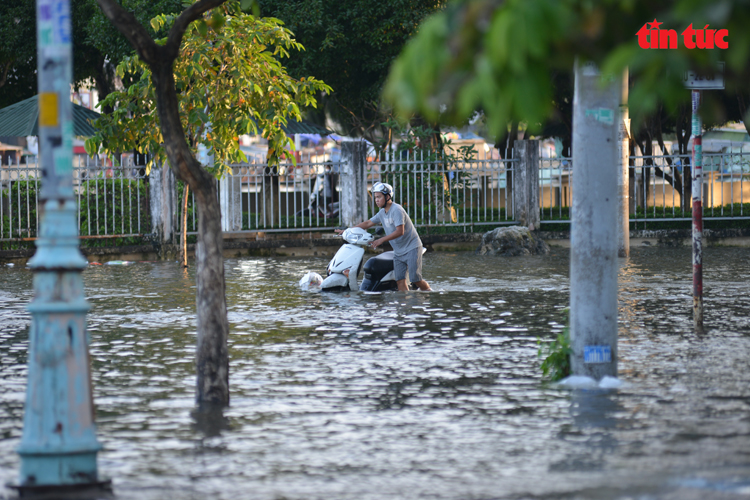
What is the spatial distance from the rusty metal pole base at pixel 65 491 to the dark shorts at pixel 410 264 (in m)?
8.94

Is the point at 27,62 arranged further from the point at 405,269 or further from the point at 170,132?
the point at 170,132

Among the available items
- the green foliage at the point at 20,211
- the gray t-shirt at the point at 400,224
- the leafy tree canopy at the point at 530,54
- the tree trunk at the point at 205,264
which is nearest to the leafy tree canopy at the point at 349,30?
the green foliage at the point at 20,211

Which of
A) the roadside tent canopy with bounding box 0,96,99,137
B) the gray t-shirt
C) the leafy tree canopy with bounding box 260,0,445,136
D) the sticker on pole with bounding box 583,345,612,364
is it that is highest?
the leafy tree canopy with bounding box 260,0,445,136

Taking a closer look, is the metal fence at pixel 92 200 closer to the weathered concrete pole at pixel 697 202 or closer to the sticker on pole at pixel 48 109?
the weathered concrete pole at pixel 697 202

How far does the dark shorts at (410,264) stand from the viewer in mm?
13703

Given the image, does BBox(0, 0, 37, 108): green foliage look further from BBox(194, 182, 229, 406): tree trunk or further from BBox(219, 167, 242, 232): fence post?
BBox(194, 182, 229, 406): tree trunk

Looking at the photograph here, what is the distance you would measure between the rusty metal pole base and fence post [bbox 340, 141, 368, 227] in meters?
17.4

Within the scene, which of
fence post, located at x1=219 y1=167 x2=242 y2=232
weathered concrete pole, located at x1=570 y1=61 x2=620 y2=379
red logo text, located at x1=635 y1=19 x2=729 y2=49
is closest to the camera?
red logo text, located at x1=635 y1=19 x2=729 y2=49

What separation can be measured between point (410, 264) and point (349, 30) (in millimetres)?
12167

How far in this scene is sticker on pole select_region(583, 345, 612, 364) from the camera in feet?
23.7

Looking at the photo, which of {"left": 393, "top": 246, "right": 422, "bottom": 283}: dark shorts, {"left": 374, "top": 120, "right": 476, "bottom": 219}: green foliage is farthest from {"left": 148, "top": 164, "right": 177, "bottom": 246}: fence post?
{"left": 393, "top": 246, "right": 422, "bottom": 283}: dark shorts

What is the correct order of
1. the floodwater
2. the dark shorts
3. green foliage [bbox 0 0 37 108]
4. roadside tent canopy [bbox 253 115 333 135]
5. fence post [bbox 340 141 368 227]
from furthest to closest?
green foliage [bbox 0 0 37 108] → roadside tent canopy [bbox 253 115 333 135] → fence post [bbox 340 141 368 227] → the dark shorts → the floodwater

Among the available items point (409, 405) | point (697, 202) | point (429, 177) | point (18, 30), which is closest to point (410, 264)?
point (697, 202)

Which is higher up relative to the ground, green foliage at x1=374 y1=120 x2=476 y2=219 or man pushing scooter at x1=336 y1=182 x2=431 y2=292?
green foliage at x1=374 y1=120 x2=476 y2=219
